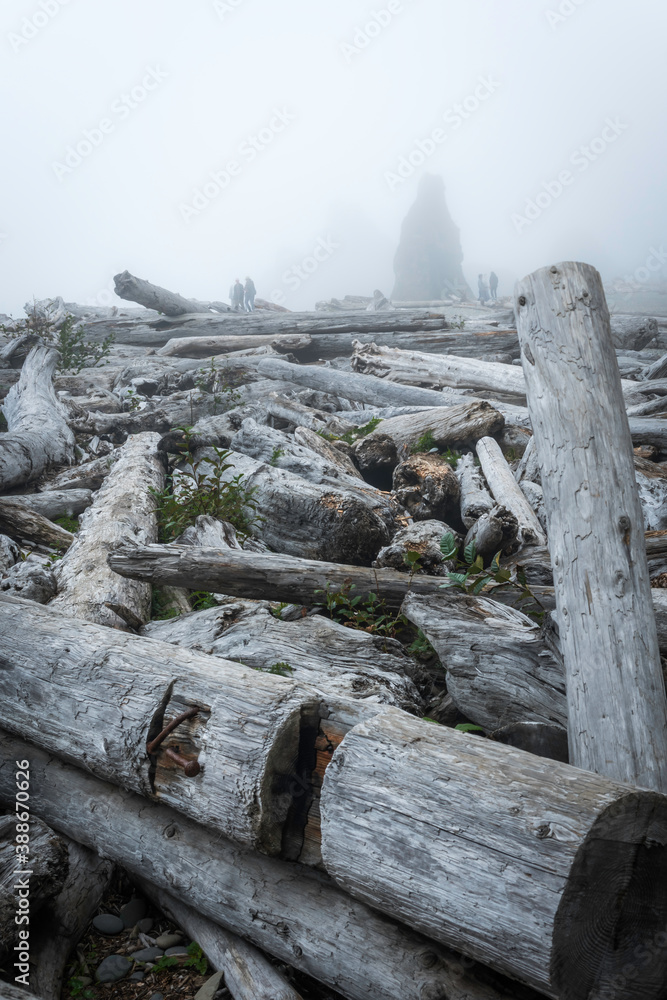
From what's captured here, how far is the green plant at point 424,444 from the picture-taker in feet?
24.3

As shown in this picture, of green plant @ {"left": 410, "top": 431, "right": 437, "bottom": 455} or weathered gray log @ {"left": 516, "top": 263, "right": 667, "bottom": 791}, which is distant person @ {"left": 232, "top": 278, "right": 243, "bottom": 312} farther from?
weathered gray log @ {"left": 516, "top": 263, "right": 667, "bottom": 791}

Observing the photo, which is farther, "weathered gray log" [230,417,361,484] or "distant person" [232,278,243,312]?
"distant person" [232,278,243,312]

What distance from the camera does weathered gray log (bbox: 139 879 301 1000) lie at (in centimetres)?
203

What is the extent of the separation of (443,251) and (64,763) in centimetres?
10265

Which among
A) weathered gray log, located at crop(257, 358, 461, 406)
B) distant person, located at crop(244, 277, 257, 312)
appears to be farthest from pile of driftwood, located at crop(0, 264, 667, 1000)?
distant person, located at crop(244, 277, 257, 312)

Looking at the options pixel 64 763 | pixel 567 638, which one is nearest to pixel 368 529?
pixel 567 638

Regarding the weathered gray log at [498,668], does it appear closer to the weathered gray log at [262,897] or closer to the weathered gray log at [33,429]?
the weathered gray log at [262,897]

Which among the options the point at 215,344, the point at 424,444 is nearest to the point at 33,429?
the point at 424,444

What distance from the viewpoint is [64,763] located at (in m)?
2.85

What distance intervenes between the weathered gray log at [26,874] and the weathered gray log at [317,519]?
9.06ft

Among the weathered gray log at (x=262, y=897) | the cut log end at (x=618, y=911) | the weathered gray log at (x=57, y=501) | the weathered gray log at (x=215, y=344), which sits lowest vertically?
the weathered gray log at (x=262, y=897)

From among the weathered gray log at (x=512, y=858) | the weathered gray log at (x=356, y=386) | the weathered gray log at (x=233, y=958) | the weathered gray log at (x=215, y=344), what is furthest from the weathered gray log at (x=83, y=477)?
the weathered gray log at (x=215, y=344)

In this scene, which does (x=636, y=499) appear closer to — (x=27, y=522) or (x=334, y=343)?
(x=27, y=522)

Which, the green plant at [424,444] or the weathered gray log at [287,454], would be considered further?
the green plant at [424,444]
